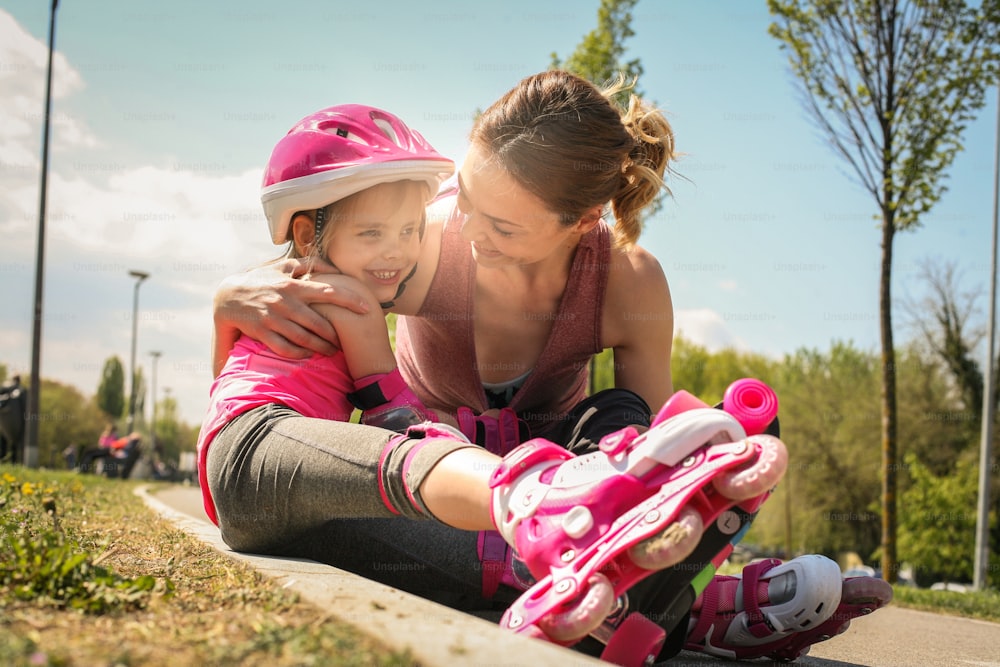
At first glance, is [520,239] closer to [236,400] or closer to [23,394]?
[236,400]

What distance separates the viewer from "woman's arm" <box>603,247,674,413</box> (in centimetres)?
302

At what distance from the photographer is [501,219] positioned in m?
2.76

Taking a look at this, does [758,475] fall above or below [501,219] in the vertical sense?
below

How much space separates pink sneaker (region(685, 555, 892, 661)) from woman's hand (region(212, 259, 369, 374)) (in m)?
1.32

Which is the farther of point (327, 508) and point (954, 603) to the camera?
point (954, 603)

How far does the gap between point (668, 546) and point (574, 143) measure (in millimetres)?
1700

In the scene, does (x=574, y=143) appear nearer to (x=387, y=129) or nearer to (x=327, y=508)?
(x=387, y=129)

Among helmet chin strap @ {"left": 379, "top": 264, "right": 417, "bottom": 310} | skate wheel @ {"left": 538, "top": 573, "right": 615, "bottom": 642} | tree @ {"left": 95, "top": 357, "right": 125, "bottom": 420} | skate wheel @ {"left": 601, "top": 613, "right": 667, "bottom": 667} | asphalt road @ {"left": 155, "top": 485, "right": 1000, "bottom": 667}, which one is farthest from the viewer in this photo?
tree @ {"left": 95, "top": 357, "right": 125, "bottom": 420}

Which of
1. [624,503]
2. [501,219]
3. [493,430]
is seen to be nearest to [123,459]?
[493,430]

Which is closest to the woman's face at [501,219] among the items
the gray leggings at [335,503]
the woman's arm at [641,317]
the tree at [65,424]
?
the woman's arm at [641,317]

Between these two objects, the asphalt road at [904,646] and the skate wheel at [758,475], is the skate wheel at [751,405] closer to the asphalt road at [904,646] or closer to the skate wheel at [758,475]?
the skate wheel at [758,475]

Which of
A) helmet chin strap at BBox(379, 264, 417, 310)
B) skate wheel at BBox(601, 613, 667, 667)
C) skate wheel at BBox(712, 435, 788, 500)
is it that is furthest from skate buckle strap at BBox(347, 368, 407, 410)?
skate wheel at BBox(712, 435, 788, 500)

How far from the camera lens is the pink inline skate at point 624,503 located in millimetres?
1348

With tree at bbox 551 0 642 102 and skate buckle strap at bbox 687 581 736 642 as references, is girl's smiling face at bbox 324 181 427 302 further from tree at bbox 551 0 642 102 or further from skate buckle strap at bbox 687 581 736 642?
tree at bbox 551 0 642 102
